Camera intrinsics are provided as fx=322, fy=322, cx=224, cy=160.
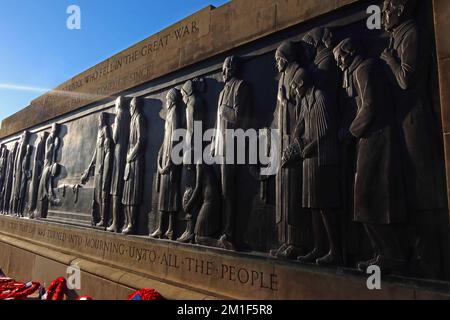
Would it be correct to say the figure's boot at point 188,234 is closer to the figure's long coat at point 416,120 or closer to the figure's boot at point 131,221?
the figure's boot at point 131,221

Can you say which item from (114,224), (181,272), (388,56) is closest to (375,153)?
(388,56)

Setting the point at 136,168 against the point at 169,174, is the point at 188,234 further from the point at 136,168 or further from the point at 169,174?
the point at 136,168

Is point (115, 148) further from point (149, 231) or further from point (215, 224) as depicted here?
point (215, 224)

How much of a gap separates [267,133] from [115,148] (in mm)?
4118

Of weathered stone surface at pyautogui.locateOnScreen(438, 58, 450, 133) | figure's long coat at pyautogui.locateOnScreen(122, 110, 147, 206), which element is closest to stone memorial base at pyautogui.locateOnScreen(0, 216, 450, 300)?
figure's long coat at pyautogui.locateOnScreen(122, 110, 147, 206)

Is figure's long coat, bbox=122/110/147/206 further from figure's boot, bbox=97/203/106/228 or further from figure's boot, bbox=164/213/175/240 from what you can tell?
figure's boot, bbox=164/213/175/240

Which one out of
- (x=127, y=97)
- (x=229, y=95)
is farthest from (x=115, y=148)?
(x=229, y=95)

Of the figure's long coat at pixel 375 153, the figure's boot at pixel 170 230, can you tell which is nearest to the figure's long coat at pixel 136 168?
the figure's boot at pixel 170 230

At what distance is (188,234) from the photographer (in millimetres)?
5465

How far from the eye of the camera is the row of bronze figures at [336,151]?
3.40m

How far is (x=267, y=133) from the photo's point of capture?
4.71 m

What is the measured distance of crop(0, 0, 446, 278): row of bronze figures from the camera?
340 centimetres

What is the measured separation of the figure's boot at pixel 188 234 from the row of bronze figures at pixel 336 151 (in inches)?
0.9

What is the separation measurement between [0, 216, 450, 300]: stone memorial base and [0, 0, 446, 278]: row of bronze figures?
20 centimetres
